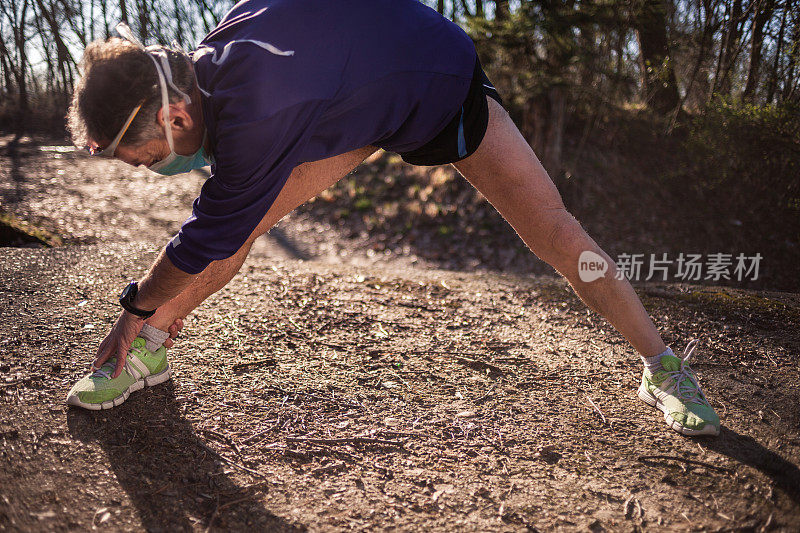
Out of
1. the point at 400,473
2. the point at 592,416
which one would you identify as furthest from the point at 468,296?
the point at 400,473

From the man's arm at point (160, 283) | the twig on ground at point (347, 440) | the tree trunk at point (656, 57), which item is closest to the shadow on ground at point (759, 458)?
the twig on ground at point (347, 440)

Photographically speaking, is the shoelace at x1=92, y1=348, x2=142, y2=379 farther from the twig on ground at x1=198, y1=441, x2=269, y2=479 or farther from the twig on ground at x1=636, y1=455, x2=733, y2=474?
the twig on ground at x1=636, y1=455, x2=733, y2=474

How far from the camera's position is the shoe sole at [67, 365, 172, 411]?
1921 millimetres

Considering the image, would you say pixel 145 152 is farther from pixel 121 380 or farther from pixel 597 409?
pixel 597 409

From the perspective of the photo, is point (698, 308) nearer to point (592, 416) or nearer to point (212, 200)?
point (592, 416)

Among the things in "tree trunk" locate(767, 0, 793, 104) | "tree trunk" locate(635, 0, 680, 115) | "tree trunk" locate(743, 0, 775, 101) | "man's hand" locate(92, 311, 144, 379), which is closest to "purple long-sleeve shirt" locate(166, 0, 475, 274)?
"man's hand" locate(92, 311, 144, 379)

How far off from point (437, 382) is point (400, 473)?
2.04ft

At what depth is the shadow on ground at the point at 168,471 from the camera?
1.51 metres

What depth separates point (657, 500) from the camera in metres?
1.61

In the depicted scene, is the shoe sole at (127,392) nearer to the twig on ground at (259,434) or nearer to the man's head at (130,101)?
the twig on ground at (259,434)

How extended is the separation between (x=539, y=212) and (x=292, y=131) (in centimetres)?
97

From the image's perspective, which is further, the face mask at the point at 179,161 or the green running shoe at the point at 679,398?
the green running shoe at the point at 679,398

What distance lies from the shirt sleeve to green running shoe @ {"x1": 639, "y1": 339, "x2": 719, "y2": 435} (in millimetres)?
1631

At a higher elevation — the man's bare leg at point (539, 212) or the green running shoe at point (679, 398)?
the man's bare leg at point (539, 212)
